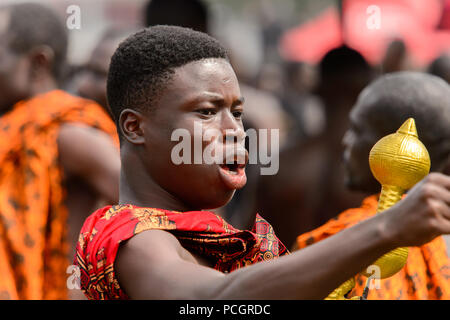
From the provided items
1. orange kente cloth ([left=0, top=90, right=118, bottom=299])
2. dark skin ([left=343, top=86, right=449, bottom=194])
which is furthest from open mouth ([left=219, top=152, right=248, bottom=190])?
orange kente cloth ([left=0, top=90, right=118, bottom=299])

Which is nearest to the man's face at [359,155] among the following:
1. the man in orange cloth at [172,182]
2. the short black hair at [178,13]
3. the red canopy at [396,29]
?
the man in orange cloth at [172,182]

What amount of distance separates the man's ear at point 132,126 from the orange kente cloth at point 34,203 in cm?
154

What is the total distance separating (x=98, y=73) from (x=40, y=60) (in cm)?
139

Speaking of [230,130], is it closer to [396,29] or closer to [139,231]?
[139,231]

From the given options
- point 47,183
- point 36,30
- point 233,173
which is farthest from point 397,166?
point 36,30

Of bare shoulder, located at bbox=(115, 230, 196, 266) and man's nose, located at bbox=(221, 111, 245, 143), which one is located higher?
man's nose, located at bbox=(221, 111, 245, 143)

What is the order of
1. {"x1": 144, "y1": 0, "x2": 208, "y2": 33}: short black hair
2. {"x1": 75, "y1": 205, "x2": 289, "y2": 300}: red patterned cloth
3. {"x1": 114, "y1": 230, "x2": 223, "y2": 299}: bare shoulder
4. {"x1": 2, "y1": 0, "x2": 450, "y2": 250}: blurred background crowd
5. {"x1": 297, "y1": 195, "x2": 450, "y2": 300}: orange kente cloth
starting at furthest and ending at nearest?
{"x1": 144, "y1": 0, "x2": 208, "y2": 33}: short black hair < {"x1": 2, "y1": 0, "x2": 450, "y2": 250}: blurred background crowd < {"x1": 297, "y1": 195, "x2": 450, "y2": 300}: orange kente cloth < {"x1": 75, "y1": 205, "x2": 289, "y2": 300}: red patterned cloth < {"x1": 114, "y1": 230, "x2": 223, "y2": 299}: bare shoulder

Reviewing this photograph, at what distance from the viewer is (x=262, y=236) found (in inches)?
107

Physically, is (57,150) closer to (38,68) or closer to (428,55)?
(38,68)

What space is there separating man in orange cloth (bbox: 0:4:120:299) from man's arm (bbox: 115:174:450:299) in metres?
1.85

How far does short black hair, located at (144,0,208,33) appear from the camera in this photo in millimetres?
6294

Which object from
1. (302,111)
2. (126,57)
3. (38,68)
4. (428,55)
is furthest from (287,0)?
(126,57)

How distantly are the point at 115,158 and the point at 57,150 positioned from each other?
0.92 feet

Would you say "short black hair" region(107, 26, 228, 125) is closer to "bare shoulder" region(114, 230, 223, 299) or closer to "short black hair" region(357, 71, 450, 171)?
"bare shoulder" region(114, 230, 223, 299)
